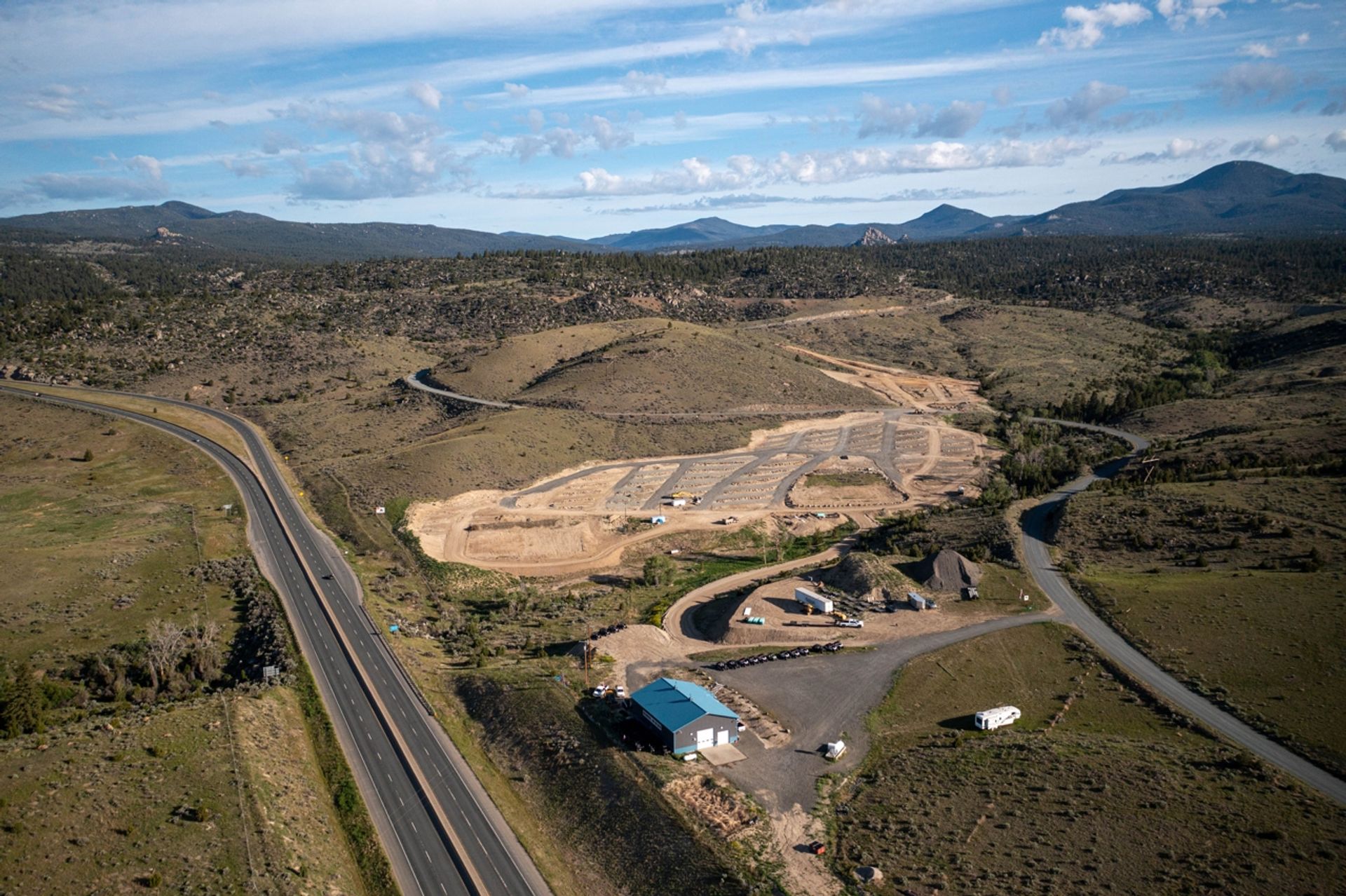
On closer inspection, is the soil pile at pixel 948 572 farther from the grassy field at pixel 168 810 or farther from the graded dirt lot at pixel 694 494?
the grassy field at pixel 168 810

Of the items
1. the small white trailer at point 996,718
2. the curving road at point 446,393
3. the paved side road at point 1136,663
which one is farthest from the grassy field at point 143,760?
the curving road at point 446,393

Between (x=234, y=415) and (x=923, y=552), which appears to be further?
(x=234, y=415)

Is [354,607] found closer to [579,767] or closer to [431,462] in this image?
[579,767]

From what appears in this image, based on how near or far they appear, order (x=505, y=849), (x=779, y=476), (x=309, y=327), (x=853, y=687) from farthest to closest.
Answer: (x=309, y=327) → (x=779, y=476) → (x=853, y=687) → (x=505, y=849)

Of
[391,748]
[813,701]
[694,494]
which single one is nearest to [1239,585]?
[813,701]

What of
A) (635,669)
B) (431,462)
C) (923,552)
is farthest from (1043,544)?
(431,462)

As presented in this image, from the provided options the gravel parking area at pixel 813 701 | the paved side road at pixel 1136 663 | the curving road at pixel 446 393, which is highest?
the curving road at pixel 446 393

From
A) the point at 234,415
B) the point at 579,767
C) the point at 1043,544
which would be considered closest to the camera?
the point at 579,767
